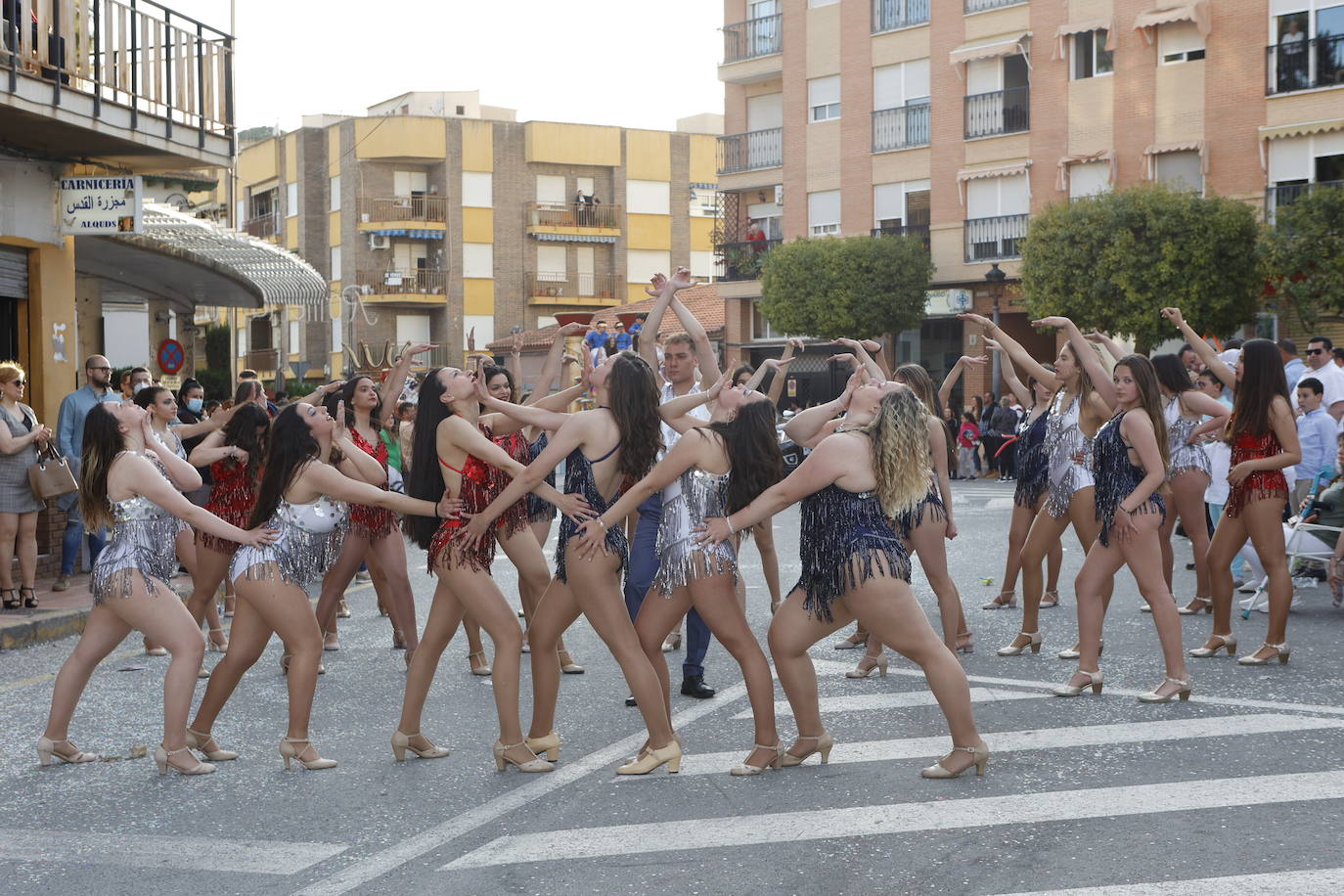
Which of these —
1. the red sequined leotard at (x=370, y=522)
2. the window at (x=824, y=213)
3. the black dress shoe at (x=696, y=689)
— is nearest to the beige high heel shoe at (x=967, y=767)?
the black dress shoe at (x=696, y=689)

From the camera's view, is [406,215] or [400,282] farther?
[406,215]

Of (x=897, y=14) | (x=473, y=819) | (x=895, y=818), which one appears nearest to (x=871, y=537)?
(x=895, y=818)

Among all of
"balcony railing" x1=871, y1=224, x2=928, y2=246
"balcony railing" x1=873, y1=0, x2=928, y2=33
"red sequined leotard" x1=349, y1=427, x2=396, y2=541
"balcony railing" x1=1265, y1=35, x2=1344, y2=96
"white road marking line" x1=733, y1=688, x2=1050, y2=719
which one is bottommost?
"white road marking line" x1=733, y1=688, x2=1050, y2=719

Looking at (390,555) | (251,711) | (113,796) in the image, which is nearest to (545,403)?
(390,555)

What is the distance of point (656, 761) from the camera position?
6.24m

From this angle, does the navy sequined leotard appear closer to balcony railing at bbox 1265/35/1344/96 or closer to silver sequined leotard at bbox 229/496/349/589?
silver sequined leotard at bbox 229/496/349/589

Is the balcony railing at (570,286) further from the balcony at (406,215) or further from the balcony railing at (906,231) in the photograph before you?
the balcony railing at (906,231)

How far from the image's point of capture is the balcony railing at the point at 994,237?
118 ft

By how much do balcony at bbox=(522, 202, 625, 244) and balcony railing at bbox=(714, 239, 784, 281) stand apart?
1957cm

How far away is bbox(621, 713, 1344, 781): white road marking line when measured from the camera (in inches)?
257

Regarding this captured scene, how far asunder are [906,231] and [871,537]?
3375 cm

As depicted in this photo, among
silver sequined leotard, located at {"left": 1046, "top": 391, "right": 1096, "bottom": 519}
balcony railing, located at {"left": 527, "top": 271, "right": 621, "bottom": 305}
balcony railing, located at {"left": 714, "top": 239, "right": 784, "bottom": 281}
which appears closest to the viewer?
silver sequined leotard, located at {"left": 1046, "top": 391, "right": 1096, "bottom": 519}

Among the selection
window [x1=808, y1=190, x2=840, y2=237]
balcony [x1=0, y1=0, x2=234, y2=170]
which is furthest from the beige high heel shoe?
window [x1=808, y1=190, x2=840, y2=237]

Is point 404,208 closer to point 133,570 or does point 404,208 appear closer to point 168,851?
point 133,570
